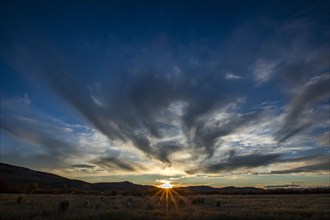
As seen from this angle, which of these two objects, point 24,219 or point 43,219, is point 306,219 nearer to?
point 43,219

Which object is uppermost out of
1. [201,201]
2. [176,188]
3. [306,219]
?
[176,188]

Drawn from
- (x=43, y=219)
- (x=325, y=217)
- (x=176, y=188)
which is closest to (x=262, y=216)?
(x=325, y=217)

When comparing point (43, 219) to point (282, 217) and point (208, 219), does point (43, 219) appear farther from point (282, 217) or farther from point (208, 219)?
point (282, 217)

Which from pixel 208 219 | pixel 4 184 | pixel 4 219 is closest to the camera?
pixel 4 219

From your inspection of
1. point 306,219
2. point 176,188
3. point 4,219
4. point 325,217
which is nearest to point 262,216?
point 306,219

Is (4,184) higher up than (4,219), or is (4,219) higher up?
(4,184)

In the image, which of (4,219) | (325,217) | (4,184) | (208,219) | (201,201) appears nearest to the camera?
(4,219)

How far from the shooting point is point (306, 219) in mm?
19094

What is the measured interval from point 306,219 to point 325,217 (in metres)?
1.85

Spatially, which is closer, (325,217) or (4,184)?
(325,217)

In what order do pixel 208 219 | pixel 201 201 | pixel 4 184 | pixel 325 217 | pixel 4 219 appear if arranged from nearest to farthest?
pixel 4 219 → pixel 208 219 → pixel 325 217 → pixel 201 201 → pixel 4 184

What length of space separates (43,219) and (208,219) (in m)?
10.6

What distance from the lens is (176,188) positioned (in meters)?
78.1

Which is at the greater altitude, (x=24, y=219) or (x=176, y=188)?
(x=176, y=188)
